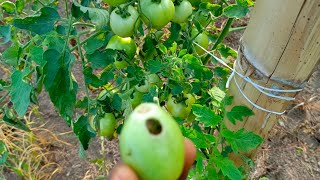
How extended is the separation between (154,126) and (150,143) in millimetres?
31

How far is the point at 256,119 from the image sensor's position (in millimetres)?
1477

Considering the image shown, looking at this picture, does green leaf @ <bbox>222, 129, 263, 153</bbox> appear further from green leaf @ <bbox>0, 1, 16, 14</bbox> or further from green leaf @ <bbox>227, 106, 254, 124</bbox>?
green leaf @ <bbox>0, 1, 16, 14</bbox>

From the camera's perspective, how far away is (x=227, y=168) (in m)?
1.27

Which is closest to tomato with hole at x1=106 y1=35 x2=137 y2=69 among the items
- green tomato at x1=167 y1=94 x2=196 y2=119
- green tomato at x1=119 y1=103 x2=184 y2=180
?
green tomato at x1=167 y1=94 x2=196 y2=119

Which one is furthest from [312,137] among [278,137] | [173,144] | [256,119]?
[173,144]

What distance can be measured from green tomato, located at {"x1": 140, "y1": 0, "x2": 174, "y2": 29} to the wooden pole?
0.24 meters

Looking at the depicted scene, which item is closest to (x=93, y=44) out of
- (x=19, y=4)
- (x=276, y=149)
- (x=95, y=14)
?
(x=95, y=14)

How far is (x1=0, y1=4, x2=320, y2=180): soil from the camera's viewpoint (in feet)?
7.33

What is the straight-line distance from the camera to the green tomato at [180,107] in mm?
1460

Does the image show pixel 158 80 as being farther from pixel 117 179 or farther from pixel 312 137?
pixel 312 137

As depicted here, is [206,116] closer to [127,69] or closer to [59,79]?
[127,69]

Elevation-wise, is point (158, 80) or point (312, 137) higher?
point (158, 80)

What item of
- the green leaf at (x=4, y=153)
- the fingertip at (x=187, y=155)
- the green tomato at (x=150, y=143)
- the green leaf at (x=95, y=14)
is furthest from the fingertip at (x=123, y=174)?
the green leaf at (x=4, y=153)

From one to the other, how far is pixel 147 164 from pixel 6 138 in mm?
1720
